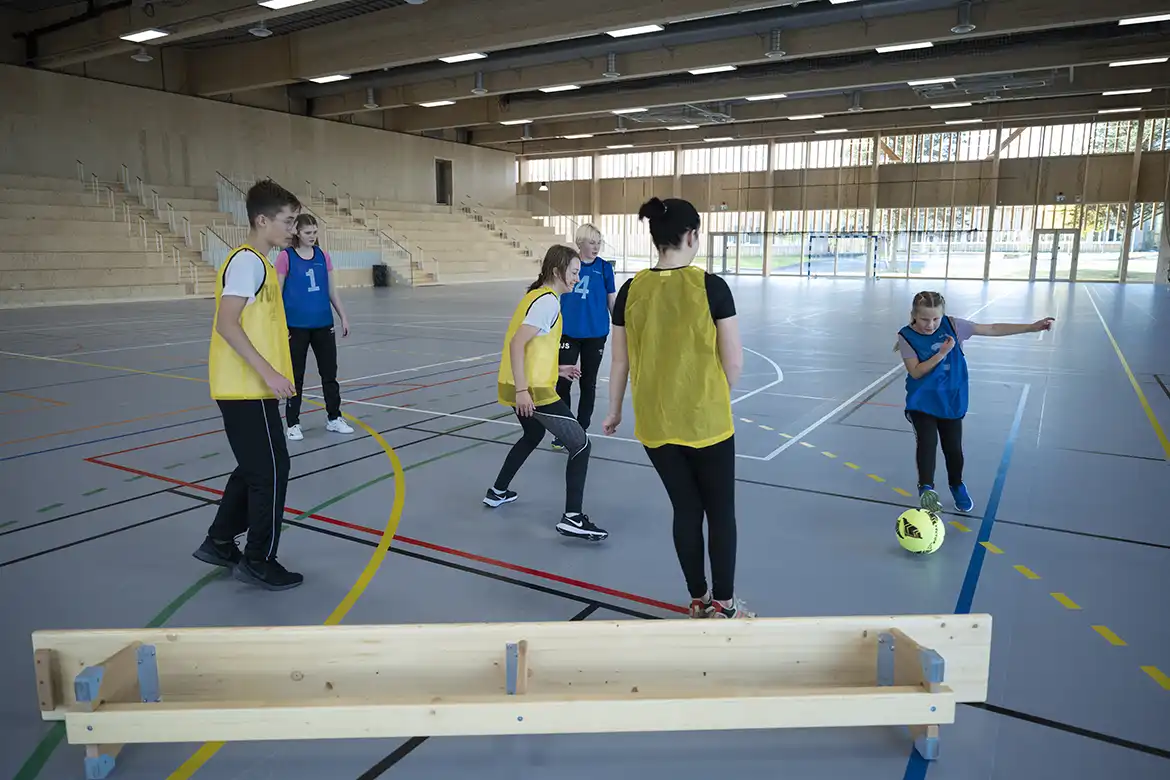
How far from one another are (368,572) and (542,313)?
1.64 meters

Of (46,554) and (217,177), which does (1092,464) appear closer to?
(46,554)

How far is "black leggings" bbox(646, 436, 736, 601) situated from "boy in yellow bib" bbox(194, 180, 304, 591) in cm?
178

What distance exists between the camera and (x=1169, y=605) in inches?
146

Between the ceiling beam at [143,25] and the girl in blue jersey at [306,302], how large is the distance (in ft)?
41.8

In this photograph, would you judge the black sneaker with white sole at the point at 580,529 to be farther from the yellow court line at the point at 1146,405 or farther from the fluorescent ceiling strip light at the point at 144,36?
the fluorescent ceiling strip light at the point at 144,36

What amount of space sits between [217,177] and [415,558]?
30674 mm

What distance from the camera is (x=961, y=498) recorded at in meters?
5.10

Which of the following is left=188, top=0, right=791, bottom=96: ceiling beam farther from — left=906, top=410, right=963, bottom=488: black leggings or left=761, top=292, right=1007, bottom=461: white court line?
left=906, top=410, right=963, bottom=488: black leggings

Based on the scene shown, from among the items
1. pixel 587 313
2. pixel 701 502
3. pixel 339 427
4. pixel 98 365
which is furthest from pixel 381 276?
pixel 701 502

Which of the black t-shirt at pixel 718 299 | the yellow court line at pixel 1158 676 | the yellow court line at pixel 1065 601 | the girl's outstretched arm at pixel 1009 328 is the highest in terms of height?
the black t-shirt at pixel 718 299

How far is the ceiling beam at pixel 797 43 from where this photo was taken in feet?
58.2

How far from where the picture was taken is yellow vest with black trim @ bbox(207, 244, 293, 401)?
11.7 feet

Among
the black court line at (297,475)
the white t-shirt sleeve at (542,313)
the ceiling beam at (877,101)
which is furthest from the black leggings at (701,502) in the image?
the ceiling beam at (877,101)

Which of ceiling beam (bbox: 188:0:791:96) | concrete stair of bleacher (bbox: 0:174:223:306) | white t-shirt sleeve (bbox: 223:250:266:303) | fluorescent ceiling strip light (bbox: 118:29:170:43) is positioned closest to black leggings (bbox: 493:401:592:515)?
white t-shirt sleeve (bbox: 223:250:266:303)
